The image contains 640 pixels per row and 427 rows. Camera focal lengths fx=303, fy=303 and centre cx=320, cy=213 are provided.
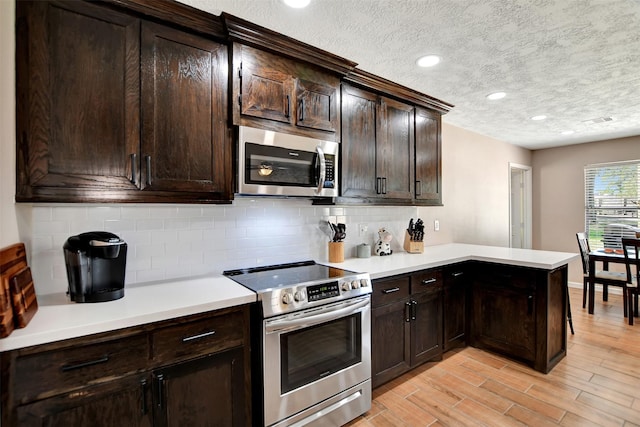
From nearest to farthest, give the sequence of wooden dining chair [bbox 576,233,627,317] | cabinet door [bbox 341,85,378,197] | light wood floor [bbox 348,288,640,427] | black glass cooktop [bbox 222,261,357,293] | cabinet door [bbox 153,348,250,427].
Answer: cabinet door [bbox 153,348,250,427]
black glass cooktop [bbox 222,261,357,293]
light wood floor [bbox 348,288,640,427]
cabinet door [bbox 341,85,378,197]
wooden dining chair [bbox 576,233,627,317]

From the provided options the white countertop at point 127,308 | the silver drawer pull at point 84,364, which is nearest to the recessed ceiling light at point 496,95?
the white countertop at point 127,308

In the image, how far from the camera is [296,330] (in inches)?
69.6

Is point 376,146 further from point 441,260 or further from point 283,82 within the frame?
point 441,260

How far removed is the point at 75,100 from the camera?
147 centimetres

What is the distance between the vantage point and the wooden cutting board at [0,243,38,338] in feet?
3.62

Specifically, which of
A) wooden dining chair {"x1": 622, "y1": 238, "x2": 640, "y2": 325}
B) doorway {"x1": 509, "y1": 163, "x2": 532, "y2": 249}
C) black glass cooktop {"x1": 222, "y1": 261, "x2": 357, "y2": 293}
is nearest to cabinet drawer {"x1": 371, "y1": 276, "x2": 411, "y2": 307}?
black glass cooktop {"x1": 222, "y1": 261, "x2": 357, "y2": 293}

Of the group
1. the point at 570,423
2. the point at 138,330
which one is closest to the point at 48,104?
the point at 138,330

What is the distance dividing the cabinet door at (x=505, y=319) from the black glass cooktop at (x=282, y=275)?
1618mm

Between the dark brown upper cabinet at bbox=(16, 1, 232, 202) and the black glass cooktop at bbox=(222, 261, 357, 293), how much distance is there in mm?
574

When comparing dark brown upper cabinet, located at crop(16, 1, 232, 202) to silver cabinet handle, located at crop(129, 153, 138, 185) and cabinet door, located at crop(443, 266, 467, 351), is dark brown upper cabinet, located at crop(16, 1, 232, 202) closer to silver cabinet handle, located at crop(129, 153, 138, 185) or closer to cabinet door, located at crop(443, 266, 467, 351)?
silver cabinet handle, located at crop(129, 153, 138, 185)

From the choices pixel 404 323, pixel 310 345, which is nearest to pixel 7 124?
pixel 310 345

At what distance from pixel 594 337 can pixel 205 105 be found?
4.40 meters

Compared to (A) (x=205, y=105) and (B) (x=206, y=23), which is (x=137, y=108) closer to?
(A) (x=205, y=105)

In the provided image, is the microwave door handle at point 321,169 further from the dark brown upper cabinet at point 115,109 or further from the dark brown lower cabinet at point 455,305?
the dark brown lower cabinet at point 455,305
